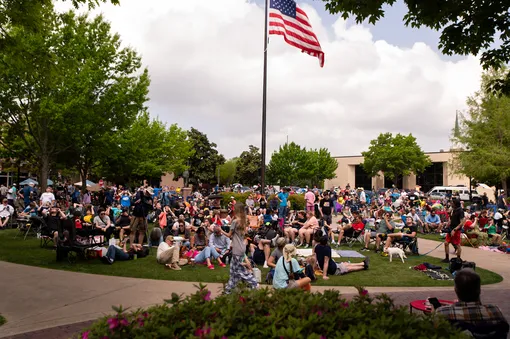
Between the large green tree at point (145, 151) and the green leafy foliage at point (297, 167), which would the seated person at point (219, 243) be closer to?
the large green tree at point (145, 151)

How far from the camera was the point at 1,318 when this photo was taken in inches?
236

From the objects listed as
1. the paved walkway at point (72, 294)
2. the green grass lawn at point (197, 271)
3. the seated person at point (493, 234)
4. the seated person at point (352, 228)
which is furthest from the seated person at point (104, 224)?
the seated person at point (493, 234)

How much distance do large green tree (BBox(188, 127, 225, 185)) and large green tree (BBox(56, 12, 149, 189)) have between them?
46.6 metres

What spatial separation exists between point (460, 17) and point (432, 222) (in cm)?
1428

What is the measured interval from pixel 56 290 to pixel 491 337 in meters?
7.17

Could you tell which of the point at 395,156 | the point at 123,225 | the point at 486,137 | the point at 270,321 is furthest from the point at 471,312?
the point at 395,156

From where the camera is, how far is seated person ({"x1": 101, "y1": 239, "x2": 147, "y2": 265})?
10.6 metres

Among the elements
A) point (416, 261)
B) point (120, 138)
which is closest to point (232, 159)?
point (120, 138)

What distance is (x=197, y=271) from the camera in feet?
32.6

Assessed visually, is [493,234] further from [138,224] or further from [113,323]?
[113,323]

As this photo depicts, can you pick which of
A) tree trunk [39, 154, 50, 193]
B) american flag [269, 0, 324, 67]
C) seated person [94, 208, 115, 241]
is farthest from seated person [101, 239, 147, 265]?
tree trunk [39, 154, 50, 193]

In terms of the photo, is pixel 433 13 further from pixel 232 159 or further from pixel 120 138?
pixel 232 159

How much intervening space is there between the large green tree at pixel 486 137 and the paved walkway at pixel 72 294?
98.2ft

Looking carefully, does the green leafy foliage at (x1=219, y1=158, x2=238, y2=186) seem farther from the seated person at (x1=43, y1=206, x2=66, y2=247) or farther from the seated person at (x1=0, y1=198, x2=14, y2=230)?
the seated person at (x1=43, y1=206, x2=66, y2=247)
